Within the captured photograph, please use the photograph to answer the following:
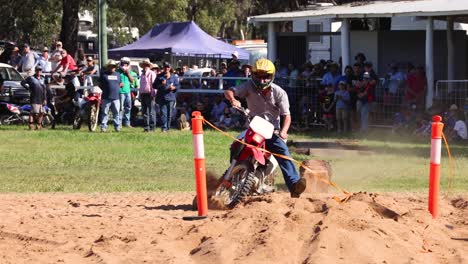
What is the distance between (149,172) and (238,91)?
238 inches

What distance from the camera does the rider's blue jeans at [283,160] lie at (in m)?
12.3

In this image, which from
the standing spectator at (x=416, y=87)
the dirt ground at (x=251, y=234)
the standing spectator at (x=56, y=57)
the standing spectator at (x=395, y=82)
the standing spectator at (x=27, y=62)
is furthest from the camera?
the standing spectator at (x=27, y=62)

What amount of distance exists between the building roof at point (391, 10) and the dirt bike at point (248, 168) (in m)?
15.0

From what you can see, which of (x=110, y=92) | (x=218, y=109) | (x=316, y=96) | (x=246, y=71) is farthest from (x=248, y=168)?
(x=246, y=71)

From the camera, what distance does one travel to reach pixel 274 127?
1242 cm

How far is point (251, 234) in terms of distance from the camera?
9766 mm

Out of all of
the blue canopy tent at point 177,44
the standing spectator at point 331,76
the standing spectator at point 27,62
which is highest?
the blue canopy tent at point 177,44

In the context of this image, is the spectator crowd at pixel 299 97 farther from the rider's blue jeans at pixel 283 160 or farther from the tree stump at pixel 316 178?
the rider's blue jeans at pixel 283 160

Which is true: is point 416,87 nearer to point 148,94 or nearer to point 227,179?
point 148,94

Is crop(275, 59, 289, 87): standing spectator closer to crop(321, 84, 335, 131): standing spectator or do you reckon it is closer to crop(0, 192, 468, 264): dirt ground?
crop(321, 84, 335, 131): standing spectator

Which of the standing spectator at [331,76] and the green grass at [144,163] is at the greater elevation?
the standing spectator at [331,76]

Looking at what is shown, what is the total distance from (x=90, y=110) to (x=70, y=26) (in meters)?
14.7

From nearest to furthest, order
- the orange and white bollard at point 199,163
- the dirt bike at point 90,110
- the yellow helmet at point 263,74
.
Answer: the orange and white bollard at point 199,163, the yellow helmet at point 263,74, the dirt bike at point 90,110

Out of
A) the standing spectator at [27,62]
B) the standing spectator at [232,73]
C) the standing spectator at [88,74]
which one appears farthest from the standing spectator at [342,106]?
the standing spectator at [27,62]
